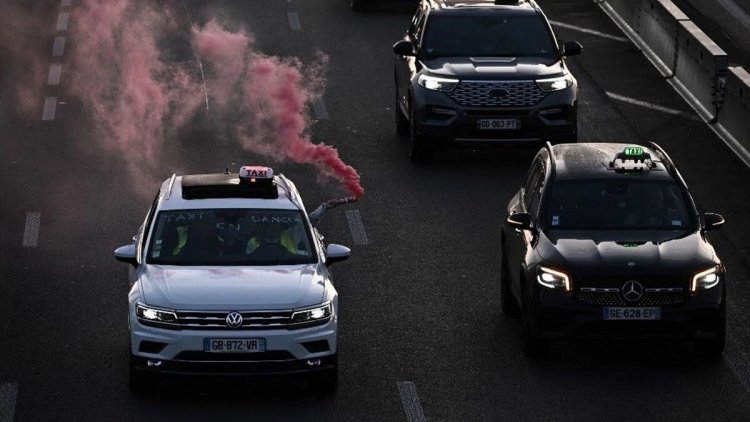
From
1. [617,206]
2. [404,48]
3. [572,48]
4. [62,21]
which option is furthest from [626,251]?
[62,21]

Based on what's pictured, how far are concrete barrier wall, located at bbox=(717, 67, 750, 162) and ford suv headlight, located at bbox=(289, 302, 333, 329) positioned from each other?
11042 mm

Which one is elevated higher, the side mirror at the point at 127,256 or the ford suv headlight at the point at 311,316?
the side mirror at the point at 127,256

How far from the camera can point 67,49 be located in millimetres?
34250

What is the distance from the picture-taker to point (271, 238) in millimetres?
18734

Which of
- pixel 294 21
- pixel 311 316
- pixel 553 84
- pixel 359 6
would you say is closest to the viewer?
pixel 311 316

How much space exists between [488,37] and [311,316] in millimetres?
11266

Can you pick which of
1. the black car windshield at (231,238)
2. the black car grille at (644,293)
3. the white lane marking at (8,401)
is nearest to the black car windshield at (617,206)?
the black car grille at (644,293)

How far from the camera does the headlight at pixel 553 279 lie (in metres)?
18.6

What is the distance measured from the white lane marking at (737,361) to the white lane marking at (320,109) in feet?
37.1

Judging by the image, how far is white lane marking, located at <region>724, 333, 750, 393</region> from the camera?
Answer: 61.2 ft

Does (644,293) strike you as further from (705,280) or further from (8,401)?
(8,401)

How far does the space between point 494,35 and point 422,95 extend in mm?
1544

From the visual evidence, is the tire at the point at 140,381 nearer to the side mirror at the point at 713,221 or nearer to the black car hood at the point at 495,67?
the side mirror at the point at 713,221

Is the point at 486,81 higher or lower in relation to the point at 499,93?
higher
